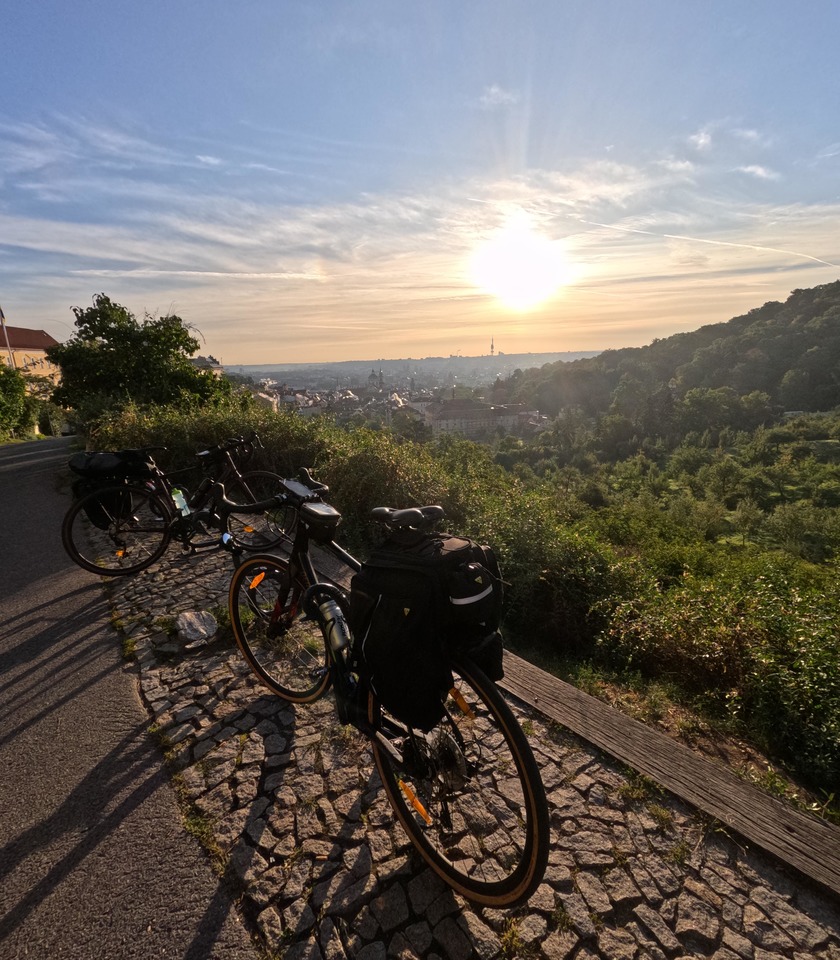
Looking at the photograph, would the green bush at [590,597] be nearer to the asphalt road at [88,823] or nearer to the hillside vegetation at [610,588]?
the hillside vegetation at [610,588]

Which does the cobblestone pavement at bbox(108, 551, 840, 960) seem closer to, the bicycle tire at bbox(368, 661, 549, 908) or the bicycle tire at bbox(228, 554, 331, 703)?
the bicycle tire at bbox(368, 661, 549, 908)

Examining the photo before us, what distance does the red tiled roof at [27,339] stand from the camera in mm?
61531

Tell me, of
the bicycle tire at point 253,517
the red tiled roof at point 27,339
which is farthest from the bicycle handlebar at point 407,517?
the red tiled roof at point 27,339

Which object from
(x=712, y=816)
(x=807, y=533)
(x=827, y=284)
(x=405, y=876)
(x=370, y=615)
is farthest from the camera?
(x=827, y=284)

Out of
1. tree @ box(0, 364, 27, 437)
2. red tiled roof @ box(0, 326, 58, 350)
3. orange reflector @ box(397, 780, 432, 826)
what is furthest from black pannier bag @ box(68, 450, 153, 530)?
red tiled roof @ box(0, 326, 58, 350)

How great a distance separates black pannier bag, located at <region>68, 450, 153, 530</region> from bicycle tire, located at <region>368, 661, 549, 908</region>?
3.43 metres

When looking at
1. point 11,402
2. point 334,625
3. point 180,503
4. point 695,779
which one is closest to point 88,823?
point 334,625

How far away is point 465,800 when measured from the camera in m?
2.11

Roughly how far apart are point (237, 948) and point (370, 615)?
1242mm

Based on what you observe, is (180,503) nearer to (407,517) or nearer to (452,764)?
(407,517)

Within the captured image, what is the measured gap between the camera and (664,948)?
1592mm

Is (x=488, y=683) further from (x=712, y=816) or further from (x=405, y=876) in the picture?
(x=712, y=816)

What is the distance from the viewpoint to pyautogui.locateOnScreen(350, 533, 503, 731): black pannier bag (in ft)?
4.91

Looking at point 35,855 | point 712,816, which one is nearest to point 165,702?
point 35,855
